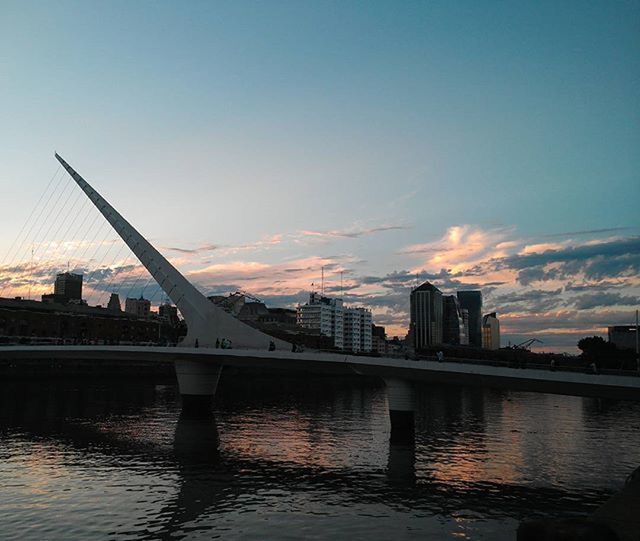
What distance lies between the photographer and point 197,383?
50.6 metres

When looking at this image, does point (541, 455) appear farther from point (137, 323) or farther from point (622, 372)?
point (137, 323)

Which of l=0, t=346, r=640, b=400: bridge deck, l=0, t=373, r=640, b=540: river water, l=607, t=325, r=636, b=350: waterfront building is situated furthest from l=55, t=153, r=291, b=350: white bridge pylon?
l=607, t=325, r=636, b=350: waterfront building

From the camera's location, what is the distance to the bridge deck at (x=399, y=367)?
31062 millimetres

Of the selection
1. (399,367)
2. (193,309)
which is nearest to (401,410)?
(399,367)

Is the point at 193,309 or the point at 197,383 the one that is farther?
the point at 193,309

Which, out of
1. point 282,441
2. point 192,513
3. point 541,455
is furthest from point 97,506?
point 541,455

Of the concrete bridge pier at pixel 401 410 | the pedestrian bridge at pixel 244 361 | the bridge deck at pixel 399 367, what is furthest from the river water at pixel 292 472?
the bridge deck at pixel 399 367

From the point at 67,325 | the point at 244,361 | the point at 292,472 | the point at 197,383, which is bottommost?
the point at 292,472

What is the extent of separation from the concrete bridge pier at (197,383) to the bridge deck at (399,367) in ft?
3.97

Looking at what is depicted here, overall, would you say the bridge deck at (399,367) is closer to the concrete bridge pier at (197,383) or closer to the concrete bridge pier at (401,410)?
the concrete bridge pier at (401,410)

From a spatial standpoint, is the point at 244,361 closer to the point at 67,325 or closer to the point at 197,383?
the point at 197,383

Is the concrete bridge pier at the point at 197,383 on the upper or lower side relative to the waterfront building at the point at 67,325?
lower

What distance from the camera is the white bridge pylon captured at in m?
50.9

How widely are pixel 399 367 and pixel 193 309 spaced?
859 inches
